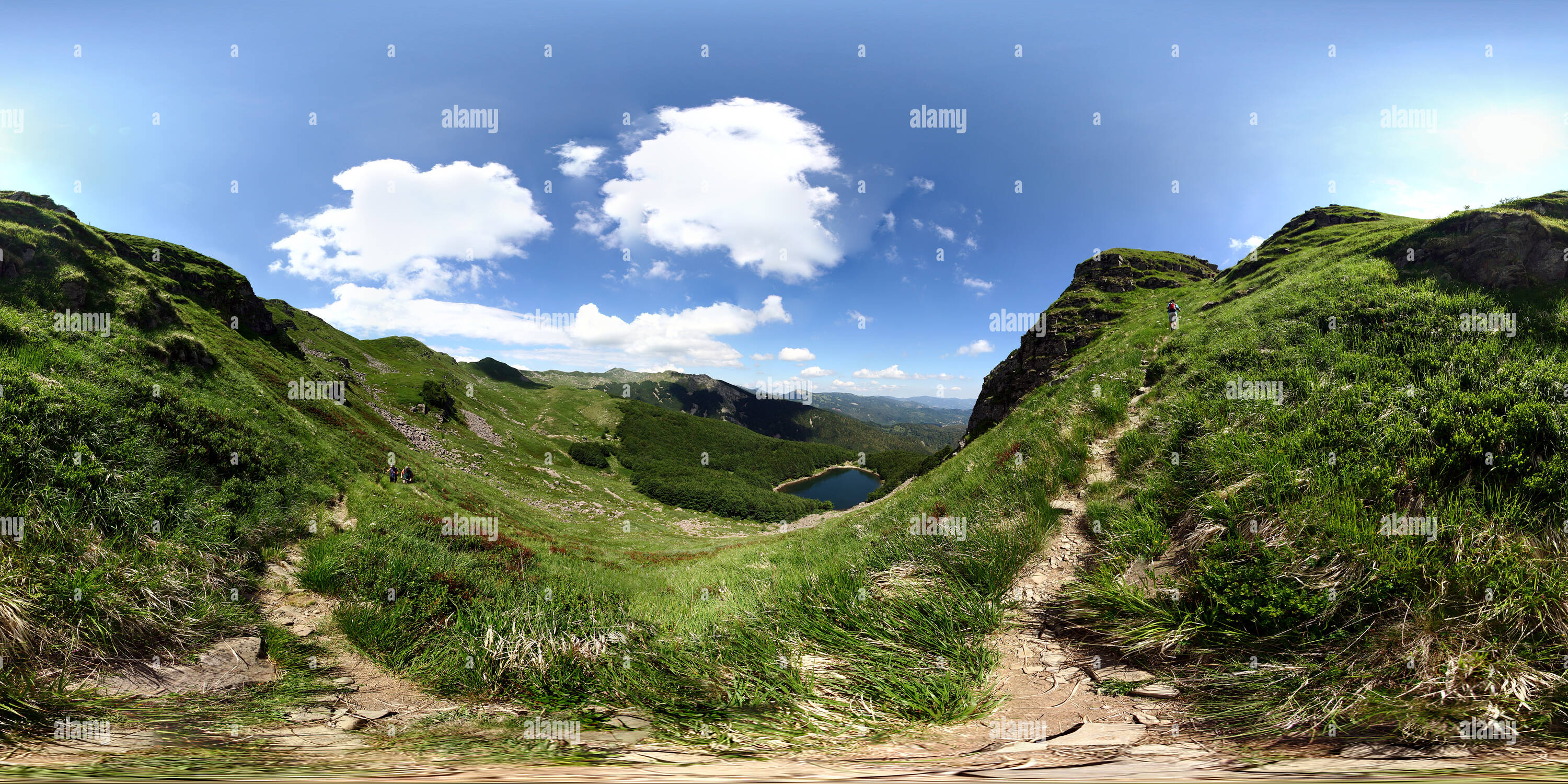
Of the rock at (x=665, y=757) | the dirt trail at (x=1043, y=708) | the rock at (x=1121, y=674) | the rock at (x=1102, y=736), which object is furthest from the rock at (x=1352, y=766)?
the rock at (x=665, y=757)

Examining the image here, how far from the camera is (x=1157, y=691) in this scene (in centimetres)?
370

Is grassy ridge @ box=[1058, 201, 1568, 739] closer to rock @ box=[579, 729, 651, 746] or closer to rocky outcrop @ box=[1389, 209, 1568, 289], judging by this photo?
rocky outcrop @ box=[1389, 209, 1568, 289]

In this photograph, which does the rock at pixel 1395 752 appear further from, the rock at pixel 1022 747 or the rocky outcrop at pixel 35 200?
the rocky outcrop at pixel 35 200

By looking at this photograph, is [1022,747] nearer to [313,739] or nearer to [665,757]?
[665,757]

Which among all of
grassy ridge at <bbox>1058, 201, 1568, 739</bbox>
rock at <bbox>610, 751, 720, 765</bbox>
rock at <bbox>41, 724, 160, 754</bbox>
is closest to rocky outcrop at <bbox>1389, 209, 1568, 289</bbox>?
grassy ridge at <bbox>1058, 201, 1568, 739</bbox>

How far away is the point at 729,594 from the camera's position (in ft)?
21.7

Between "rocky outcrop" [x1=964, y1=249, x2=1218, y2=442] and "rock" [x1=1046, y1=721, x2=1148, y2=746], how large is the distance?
5213cm

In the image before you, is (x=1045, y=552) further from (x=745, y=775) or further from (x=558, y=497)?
(x=558, y=497)

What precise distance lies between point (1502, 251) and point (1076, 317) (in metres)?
66.7

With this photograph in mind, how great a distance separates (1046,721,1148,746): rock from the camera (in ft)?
11.0

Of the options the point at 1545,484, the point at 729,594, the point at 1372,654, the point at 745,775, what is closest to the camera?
the point at 745,775

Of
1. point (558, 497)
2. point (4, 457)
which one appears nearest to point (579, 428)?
point (558, 497)

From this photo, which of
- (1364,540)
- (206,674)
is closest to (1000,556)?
(1364,540)

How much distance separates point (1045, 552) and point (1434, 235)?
15.7 meters
